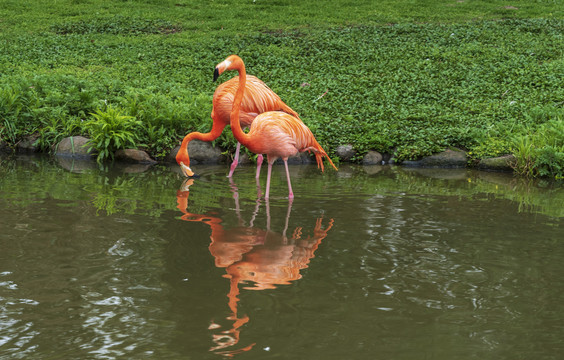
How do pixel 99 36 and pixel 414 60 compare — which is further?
pixel 99 36

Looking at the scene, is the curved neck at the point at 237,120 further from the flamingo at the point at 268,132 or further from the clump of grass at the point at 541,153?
the clump of grass at the point at 541,153

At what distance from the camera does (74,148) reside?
34.6ft

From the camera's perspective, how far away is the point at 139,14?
70.2ft

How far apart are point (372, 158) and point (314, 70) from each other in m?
5.49

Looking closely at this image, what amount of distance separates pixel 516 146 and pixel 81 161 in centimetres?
636

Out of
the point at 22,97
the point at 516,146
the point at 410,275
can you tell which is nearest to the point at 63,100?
the point at 22,97

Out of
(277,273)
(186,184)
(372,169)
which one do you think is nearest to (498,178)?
(372,169)

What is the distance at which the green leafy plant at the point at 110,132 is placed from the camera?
1006 cm

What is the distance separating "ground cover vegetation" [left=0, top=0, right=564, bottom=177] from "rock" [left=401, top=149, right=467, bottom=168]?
0.11 m

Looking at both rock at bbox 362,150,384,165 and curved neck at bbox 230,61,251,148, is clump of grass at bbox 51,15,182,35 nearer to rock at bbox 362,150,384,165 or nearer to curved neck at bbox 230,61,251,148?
rock at bbox 362,150,384,165

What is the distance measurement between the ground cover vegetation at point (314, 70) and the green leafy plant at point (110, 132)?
0.02 meters

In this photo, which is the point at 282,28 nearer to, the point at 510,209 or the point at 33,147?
the point at 33,147

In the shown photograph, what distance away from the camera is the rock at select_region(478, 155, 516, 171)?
33.1 ft

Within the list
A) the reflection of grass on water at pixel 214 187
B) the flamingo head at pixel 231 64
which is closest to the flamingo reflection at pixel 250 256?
the reflection of grass on water at pixel 214 187
